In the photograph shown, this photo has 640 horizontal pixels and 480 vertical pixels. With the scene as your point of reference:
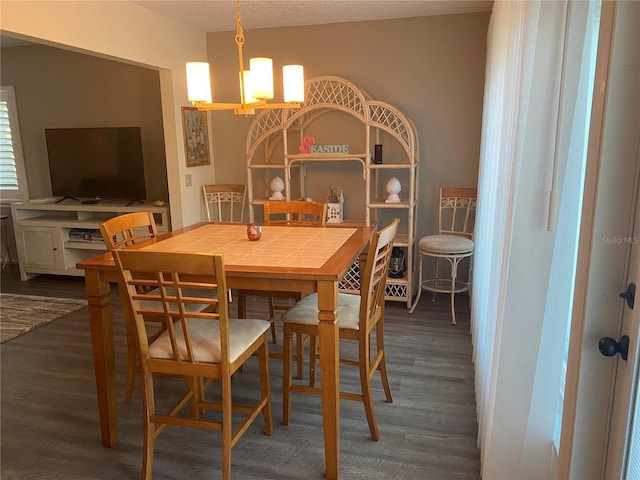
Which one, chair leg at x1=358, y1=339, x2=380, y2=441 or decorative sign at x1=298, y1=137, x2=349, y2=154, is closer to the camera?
chair leg at x1=358, y1=339, x2=380, y2=441

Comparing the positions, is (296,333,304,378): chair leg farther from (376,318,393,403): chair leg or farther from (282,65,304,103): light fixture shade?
(282,65,304,103): light fixture shade

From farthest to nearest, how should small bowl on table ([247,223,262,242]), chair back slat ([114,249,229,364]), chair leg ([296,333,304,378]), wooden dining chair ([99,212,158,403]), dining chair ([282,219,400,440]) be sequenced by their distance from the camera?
1. chair leg ([296,333,304,378])
2. small bowl on table ([247,223,262,242])
3. wooden dining chair ([99,212,158,403])
4. dining chair ([282,219,400,440])
5. chair back slat ([114,249,229,364])

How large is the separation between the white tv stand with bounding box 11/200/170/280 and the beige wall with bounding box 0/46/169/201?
0.58 meters

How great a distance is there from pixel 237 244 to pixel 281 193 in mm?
2020

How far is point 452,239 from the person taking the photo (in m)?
4.02

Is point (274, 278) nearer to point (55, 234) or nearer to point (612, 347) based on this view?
point (612, 347)

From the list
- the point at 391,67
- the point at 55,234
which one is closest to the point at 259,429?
the point at 391,67

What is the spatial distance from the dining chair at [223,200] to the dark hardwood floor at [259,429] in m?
1.72

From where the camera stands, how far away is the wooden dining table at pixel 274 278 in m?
2.04

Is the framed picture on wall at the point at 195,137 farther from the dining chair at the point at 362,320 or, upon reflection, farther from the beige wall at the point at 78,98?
the dining chair at the point at 362,320

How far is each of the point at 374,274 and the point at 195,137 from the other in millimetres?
2999

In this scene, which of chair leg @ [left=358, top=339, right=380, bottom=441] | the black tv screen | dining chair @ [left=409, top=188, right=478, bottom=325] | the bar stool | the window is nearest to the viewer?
chair leg @ [left=358, top=339, right=380, bottom=441]

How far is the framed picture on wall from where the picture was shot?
4.48 metres

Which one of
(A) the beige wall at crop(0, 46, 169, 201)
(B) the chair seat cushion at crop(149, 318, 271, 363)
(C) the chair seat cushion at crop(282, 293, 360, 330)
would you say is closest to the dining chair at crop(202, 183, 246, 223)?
(A) the beige wall at crop(0, 46, 169, 201)
